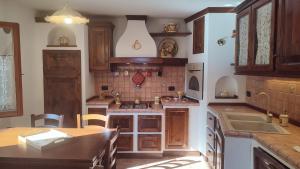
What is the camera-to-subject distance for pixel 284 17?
1881 mm

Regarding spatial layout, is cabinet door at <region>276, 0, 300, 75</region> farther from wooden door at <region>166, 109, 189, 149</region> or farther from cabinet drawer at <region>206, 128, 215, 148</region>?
wooden door at <region>166, 109, 189, 149</region>

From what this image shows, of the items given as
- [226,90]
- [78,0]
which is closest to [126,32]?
[78,0]

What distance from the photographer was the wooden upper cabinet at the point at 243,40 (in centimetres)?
264

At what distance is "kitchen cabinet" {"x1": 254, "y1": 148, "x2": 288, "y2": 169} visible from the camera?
1.57 meters

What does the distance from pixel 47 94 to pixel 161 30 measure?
2.29 meters

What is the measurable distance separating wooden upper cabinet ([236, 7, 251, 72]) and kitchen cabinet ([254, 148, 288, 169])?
1102 mm

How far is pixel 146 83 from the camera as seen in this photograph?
173 inches

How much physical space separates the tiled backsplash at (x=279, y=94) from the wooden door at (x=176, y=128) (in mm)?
1067

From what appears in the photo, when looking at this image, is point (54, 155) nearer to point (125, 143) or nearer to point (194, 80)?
point (125, 143)

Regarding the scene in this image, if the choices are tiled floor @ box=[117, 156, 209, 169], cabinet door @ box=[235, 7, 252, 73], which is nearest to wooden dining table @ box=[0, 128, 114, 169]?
tiled floor @ box=[117, 156, 209, 169]

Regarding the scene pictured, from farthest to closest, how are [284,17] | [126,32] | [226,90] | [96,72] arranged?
[96,72]
[126,32]
[226,90]
[284,17]

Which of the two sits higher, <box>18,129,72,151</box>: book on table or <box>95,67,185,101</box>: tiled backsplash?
<box>95,67,185,101</box>: tiled backsplash

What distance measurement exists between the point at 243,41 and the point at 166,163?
6.76 feet

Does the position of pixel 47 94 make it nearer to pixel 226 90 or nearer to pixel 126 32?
pixel 126 32
